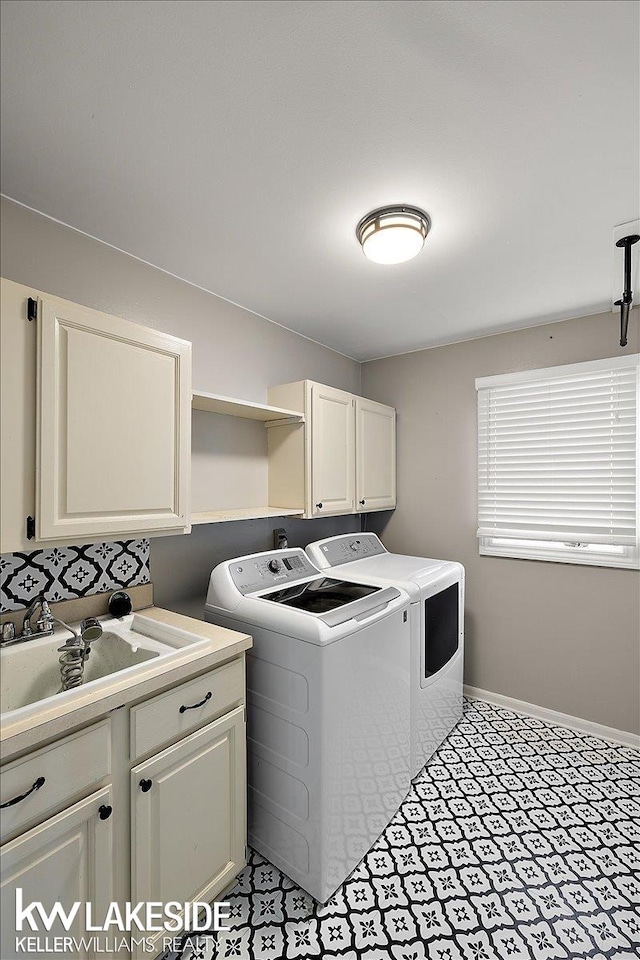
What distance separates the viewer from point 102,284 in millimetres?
1740

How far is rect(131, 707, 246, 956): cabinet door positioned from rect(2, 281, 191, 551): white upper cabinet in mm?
730

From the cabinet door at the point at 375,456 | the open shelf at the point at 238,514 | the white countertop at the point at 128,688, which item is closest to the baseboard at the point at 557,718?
the cabinet door at the point at 375,456

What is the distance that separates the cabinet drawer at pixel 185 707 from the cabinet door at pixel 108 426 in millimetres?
547

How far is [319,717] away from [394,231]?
1748 mm

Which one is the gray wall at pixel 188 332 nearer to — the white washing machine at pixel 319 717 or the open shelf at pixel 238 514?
the open shelf at pixel 238 514

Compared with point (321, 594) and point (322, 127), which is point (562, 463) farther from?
point (322, 127)

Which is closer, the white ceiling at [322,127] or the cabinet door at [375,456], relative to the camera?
the white ceiling at [322,127]

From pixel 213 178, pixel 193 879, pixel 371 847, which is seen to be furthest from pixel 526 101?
pixel 371 847

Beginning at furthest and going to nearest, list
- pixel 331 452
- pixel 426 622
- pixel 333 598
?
pixel 331 452 < pixel 426 622 < pixel 333 598

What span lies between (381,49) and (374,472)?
7.36ft

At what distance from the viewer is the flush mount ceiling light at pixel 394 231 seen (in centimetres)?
158

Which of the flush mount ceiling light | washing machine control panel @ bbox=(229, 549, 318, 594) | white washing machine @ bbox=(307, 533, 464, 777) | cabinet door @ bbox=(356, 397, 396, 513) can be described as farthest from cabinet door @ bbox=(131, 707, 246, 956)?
the flush mount ceiling light

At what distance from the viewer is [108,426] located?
57.5 inches

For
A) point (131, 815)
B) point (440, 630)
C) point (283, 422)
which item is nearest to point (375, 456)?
point (283, 422)
